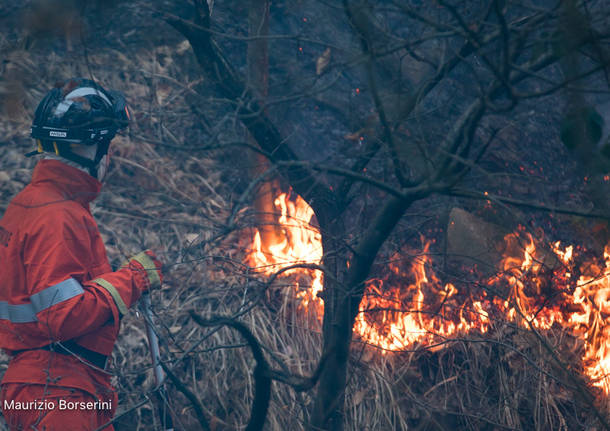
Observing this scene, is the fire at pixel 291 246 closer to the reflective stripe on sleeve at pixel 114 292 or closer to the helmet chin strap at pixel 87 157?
the helmet chin strap at pixel 87 157

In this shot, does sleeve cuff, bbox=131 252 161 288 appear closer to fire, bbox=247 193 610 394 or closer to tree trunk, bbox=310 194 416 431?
tree trunk, bbox=310 194 416 431

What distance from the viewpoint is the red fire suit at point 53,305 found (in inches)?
105

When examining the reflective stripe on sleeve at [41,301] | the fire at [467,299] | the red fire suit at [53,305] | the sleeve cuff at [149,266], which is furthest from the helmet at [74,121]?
the fire at [467,299]

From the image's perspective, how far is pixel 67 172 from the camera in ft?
9.95

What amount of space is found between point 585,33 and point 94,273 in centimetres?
286

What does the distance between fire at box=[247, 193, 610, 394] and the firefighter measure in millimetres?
1664

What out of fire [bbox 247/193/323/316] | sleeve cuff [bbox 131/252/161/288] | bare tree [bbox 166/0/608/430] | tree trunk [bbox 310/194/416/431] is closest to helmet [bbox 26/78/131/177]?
sleeve cuff [bbox 131/252/161/288]

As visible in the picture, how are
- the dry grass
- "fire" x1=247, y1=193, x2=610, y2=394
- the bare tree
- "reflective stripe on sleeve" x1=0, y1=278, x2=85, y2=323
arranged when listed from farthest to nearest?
"fire" x1=247, y1=193, x2=610, y2=394 < the dry grass < "reflective stripe on sleeve" x1=0, y1=278, x2=85, y2=323 < the bare tree

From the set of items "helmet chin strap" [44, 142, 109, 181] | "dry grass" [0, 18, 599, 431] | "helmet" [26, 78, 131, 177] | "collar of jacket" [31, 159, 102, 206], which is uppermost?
"helmet" [26, 78, 131, 177]

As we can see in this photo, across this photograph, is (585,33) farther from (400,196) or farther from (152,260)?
(152,260)

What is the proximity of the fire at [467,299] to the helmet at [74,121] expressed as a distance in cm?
170

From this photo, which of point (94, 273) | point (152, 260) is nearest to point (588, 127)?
point (152, 260)

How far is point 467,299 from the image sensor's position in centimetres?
498

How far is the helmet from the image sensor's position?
9.92ft
